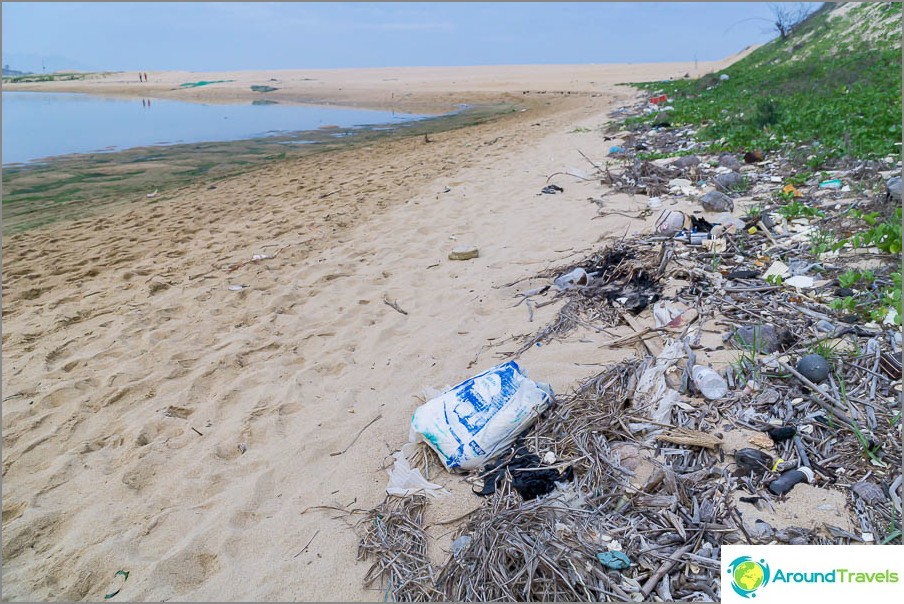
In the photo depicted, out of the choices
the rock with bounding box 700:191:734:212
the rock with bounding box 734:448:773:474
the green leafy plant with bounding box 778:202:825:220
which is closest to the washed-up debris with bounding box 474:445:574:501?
the rock with bounding box 734:448:773:474

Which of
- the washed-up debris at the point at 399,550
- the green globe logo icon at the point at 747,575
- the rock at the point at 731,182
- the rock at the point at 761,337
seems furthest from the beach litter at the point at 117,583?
the rock at the point at 731,182

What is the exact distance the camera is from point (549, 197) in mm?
6043

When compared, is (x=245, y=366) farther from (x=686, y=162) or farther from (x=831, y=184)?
(x=686, y=162)

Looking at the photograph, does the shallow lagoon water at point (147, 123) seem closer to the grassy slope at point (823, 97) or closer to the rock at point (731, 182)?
the grassy slope at point (823, 97)

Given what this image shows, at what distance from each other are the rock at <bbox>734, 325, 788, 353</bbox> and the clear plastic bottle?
10.0 inches

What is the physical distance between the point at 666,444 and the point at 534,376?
77 cm

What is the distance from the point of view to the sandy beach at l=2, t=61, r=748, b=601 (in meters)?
2.05

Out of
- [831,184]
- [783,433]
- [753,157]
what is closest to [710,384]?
[783,433]

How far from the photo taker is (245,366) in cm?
329

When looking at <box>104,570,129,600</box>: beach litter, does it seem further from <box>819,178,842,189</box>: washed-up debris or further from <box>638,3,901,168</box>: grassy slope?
<box>638,3,901,168</box>: grassy slope

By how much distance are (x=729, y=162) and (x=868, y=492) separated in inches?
179

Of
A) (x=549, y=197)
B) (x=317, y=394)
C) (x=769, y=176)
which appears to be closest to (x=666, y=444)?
(x=317, y=394)

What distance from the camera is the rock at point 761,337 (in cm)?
248

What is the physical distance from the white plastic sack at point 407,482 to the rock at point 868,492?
138 cm
